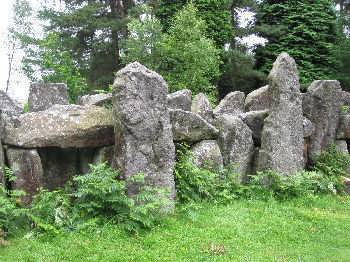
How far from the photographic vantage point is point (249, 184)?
13555mm

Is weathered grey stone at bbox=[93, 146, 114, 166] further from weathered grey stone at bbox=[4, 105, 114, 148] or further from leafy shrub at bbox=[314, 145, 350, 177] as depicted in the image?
leafy shrub at bbox=[314, 145, 350, 177]

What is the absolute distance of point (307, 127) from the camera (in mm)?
15375

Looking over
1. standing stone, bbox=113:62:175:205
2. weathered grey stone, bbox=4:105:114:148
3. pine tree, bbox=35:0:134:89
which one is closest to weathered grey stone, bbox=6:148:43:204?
weathered grey stone, bbox=4:105:114:148

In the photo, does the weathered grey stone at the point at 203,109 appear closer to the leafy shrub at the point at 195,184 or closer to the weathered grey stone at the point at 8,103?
the leafy shrub at the point at 195,184

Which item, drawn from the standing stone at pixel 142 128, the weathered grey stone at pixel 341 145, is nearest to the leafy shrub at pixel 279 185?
the standing stone at pixel 142 128

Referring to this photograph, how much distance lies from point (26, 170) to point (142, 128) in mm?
2558

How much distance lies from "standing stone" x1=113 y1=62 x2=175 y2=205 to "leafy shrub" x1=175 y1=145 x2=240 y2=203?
0.68 metres

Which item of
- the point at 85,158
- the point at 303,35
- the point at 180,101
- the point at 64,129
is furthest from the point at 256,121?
the point at 303,35

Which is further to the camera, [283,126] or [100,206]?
[283,126]

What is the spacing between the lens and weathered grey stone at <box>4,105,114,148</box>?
35.7ft

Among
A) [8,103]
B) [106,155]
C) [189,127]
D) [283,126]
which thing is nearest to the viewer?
[106,155]

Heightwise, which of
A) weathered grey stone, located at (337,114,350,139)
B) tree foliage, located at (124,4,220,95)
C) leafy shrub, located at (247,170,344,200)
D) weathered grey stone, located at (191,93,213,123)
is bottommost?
leafy shrub, located at (247,170,344,200)

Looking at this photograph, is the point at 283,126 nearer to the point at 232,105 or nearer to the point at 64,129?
the point at 232,105

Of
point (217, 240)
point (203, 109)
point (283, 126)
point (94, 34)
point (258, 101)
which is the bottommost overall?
point (217, 240)
